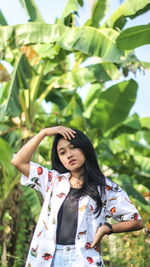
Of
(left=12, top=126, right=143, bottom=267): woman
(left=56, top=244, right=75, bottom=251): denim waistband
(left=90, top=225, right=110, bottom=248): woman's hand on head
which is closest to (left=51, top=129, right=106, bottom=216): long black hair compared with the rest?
(left=12, top=126, right=143, bottom=267): woman

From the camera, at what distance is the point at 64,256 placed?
166cm

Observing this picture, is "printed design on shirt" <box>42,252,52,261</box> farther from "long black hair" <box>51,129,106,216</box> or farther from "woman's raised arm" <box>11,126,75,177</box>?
"woman's raised arm" <box>11,126,75,177</box>

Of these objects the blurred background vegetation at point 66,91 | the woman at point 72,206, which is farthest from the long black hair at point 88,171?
the blurred background vegetation at point 66,91

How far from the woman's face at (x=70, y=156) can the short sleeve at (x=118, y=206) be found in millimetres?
213

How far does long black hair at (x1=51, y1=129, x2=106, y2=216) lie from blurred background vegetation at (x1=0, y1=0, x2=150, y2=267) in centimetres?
155

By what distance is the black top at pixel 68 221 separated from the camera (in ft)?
5.64

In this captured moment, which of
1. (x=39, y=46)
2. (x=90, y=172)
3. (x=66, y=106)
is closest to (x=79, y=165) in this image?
(x=90, y=172)

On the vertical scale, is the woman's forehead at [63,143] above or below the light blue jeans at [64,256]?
above

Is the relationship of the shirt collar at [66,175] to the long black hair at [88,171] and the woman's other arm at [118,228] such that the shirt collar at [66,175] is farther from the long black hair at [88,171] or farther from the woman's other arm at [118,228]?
the woman's other arm at [118,228]

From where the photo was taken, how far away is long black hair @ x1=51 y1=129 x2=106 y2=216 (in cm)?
182

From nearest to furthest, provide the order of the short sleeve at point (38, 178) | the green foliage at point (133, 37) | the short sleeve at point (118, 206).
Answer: the short sleeve at point (118, 206) < the short sleeve at point (38, 178) < the green foliage at point (133, 37)

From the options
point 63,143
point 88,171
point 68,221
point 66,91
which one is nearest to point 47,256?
point 68,221

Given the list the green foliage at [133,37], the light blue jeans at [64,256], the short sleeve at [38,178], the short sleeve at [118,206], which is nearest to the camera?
the light blue jeans at [64,256]

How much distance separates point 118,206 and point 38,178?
19.5 inches
